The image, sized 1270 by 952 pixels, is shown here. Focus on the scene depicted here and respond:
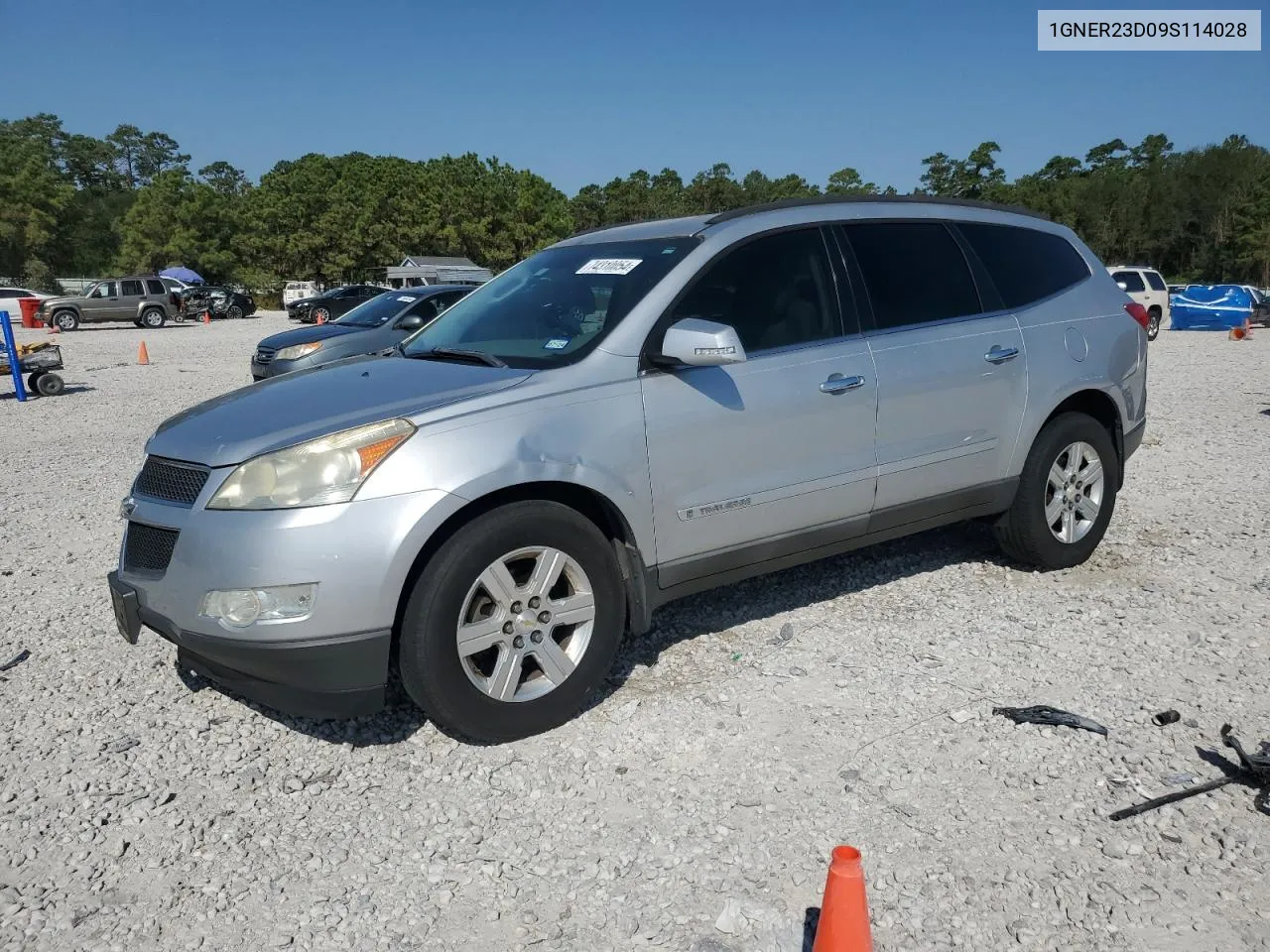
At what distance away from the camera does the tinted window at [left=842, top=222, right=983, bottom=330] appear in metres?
4.45

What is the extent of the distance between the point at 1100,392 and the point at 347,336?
9523mm

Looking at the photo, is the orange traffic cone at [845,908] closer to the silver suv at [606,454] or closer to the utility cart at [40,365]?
the silver suv at [606,454]

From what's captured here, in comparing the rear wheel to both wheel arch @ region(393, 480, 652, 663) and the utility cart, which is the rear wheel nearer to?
the utility cart

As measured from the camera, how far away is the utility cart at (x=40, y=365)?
14.0 metres

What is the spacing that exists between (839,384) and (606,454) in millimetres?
1182

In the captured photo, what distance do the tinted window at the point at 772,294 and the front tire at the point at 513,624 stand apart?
3.48ft

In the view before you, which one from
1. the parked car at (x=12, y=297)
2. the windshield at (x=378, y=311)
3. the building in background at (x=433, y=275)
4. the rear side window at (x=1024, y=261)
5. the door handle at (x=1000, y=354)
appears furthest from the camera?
the building in background at (x=433, y=275)

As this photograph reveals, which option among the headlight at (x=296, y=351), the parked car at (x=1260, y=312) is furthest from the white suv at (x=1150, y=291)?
the headlight at (x=296, y=351)

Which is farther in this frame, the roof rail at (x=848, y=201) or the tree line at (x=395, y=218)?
the tree line at (x=395, y=218)

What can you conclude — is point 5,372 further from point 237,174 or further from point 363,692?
point 237,174

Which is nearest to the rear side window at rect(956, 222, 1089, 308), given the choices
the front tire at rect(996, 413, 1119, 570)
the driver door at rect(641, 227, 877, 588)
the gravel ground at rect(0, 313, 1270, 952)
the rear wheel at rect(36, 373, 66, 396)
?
the front tire at rect(996, 413, 1119, 570)

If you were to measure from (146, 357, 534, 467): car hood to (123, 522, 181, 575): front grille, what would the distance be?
27 cm

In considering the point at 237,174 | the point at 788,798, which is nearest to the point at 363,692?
the point at 788,798

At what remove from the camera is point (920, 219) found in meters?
4.75
